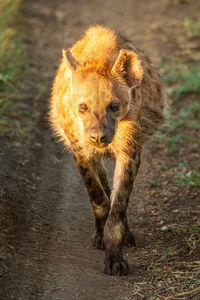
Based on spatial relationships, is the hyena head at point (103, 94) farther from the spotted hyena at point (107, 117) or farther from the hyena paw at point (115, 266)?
the hyena paw at point (115, 266)

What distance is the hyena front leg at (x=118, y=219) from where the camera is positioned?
362cm

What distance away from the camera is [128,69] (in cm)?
366

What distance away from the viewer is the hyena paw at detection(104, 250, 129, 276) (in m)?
3.60

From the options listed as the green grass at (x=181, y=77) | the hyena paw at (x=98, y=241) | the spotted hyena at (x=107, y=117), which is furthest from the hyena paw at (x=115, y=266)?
the green grass at (x=181, y=77)

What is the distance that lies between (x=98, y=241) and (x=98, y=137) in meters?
1.08

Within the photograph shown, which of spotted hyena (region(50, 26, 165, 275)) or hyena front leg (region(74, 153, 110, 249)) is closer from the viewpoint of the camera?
spotted hyena (region(50, 26, 165, 275))

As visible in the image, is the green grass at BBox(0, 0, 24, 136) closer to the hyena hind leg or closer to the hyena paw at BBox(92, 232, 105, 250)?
the hyena paw at BBox(92, 232, 105, 250)

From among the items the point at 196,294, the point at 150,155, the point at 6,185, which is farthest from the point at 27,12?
the point at 196,294

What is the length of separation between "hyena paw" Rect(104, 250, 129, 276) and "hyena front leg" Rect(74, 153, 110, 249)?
389 mm

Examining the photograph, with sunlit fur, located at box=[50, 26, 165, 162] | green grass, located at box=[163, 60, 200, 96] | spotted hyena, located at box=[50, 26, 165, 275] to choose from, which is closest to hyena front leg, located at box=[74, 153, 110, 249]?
spotted hyena, located at box=[50, 26, 165, 275]

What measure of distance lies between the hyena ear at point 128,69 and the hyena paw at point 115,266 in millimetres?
1251

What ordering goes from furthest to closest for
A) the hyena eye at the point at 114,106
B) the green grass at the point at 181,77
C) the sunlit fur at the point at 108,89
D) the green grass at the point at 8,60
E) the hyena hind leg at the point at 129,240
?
the green grass at the point at 181,77, the green grass at the point at 8,60, the hyena hind leg at the point at 129,240, the sunlit fur at the point at 108,89, the hyena eye at the point at 114,106

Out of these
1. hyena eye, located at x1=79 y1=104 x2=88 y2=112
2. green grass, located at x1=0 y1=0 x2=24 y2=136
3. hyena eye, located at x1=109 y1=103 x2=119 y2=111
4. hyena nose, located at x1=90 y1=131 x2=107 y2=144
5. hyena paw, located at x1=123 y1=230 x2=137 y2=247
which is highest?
hyena eye, located at x1=109 y1=103 x2=119 y2=111

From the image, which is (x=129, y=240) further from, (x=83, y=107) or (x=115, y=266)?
(x=83, y=107)
